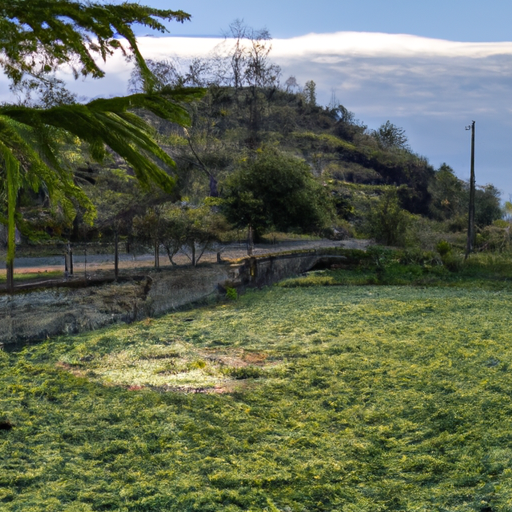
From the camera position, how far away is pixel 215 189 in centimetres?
3316

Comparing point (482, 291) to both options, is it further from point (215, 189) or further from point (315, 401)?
point (215, 189)

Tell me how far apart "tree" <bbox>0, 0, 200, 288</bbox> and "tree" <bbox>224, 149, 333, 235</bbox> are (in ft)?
40.1

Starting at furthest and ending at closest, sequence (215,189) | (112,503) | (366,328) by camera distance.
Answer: (215,189) < (366,328) < (112,503)

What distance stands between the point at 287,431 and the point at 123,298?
8570 mm

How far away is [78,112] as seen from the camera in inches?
223

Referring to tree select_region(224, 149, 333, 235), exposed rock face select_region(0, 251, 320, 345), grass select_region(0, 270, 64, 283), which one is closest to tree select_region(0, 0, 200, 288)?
exposed rock face select_region(0, 251, 320, 345)

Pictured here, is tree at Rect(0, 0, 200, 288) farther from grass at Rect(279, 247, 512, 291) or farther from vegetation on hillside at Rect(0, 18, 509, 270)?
grass at Rect(279, 247, 512, 291)

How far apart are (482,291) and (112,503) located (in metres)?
13.3

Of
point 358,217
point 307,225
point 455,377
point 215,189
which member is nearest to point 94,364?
point 455,377

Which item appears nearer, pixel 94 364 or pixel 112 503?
pixel 112 503

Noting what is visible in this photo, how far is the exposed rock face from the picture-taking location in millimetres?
11242

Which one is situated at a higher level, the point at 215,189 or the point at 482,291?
the point at 215,189

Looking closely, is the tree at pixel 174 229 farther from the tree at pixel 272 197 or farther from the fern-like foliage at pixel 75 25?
the fern-like foliage at pixel 75 25

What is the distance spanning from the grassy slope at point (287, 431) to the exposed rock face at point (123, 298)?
4.71ft
